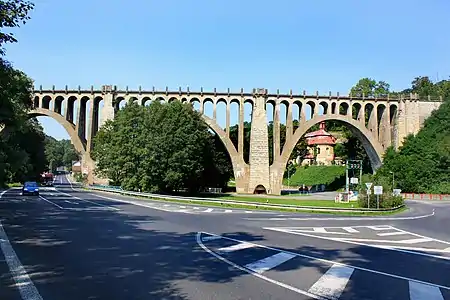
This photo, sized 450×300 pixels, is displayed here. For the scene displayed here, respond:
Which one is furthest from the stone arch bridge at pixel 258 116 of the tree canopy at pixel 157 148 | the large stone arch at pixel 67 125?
the tree canopy at pixel 157 148

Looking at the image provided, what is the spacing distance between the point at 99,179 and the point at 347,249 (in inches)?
2632

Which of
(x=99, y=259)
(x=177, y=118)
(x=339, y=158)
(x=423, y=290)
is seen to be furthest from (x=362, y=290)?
(x=339, y=158)

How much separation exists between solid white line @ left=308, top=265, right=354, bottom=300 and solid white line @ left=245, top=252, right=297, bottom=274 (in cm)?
125

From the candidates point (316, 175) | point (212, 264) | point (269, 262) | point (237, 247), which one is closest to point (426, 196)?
point (316, 175)

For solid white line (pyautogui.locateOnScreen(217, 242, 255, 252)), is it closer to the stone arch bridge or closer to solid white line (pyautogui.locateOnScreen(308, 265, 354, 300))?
solid white line (pyautogui.locateOnScreen(308, 265, 354, 300))

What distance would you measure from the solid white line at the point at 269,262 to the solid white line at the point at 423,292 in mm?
2891

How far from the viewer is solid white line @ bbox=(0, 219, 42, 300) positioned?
7.53 m

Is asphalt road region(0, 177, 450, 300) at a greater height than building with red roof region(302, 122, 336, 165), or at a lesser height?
lesser

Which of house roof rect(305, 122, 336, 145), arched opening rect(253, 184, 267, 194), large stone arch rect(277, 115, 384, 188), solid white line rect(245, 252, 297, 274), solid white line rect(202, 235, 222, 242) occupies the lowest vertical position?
solid white line rect(202, 235, 222, 242)

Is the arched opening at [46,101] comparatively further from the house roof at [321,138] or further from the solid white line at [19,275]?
the solid white line at [19,275]

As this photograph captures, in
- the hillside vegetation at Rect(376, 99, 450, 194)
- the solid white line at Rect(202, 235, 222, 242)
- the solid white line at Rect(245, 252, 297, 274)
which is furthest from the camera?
the hillside vegetation at Rect(376, 99, 450, 194)

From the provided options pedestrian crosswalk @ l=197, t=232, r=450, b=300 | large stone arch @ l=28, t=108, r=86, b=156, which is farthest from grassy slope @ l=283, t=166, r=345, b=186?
pedestrian crosswalk @ l=197, t=232, r=450, b=300

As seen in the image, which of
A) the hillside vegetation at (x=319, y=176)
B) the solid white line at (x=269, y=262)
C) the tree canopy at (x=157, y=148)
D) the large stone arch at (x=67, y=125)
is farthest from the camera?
the hillside vegetation at (x=319, y=176)

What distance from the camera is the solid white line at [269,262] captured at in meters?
10.4
